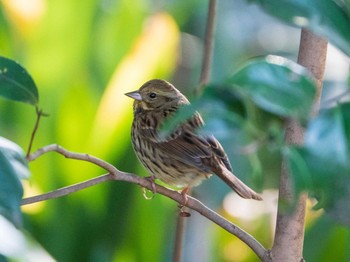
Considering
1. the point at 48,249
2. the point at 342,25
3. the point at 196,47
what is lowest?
the point at 342,25

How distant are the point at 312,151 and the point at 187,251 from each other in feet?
9.58

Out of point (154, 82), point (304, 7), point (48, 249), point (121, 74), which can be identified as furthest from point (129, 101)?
point (304, 7)

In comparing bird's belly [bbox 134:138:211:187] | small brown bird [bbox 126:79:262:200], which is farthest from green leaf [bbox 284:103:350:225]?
bird's belly [bbox 134:138:211:187]

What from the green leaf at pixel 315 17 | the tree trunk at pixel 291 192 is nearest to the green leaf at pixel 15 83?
the tree trunk at pixel 291 192

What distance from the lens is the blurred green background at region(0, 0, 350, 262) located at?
312 cm

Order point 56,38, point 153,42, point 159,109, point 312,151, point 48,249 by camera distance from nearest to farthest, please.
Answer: point 312,151 < point 159,109 < point 48,249 < point 153,42 < point 56,38

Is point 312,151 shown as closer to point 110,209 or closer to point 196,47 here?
point 110,209

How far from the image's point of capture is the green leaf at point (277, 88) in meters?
0.84

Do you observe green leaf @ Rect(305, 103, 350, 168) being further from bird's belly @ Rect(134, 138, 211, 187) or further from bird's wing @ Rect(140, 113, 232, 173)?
bird's belly @ Rect(134, 138, 211, 187)

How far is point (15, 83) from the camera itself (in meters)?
1.53

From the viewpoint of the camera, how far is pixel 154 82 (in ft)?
9.41

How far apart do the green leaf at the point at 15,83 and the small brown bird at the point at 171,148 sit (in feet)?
2.45

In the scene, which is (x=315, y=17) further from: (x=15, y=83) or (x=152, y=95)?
(x=152, y=95)

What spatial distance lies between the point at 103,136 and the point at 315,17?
90.4 inches
